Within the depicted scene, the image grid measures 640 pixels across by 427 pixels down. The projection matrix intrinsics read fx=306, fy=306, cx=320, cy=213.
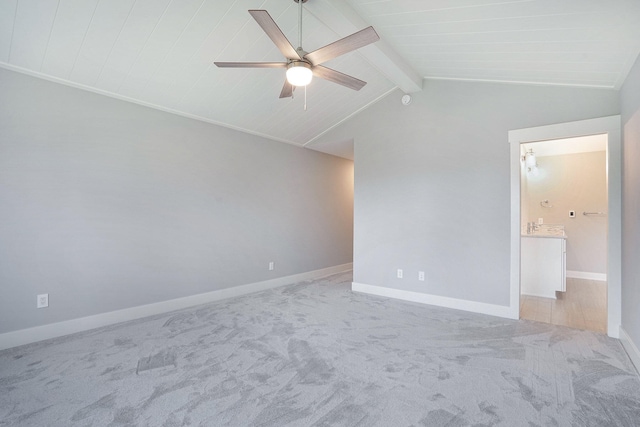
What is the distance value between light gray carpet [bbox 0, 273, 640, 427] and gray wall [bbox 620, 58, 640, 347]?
1.29 ft

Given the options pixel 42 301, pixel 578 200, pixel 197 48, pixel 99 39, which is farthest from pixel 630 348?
pixel 42 301

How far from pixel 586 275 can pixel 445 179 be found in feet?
13.7

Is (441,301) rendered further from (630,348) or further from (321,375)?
(321,375)

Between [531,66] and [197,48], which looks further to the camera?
[531,66]

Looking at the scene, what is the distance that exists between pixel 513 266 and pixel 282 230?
3309mm

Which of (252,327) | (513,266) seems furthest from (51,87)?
(513,266)

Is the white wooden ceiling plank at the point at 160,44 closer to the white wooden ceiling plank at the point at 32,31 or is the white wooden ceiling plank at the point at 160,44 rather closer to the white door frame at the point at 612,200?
the white wooden ceiling plank at the point at 32,31

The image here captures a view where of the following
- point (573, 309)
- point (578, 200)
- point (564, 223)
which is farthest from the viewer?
point (564, 223)

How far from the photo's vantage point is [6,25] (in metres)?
2.28

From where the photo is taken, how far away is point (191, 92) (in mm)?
3471

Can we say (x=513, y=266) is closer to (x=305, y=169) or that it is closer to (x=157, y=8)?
(x=305, y=169)

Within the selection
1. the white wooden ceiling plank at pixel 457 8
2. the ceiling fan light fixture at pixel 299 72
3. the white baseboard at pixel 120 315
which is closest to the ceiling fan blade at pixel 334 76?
the ceiling fan light fixture at pixel 299 72

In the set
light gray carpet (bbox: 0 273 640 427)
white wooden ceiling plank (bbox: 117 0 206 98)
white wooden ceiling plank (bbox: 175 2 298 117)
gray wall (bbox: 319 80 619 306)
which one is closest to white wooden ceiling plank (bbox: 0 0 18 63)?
white wooden ceiling plank (bbox: 117 0 206 98)

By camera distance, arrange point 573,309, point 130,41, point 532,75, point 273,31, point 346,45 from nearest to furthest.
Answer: point 273,31
point 346,45
point 130,41
point 532,75
point 573,309
